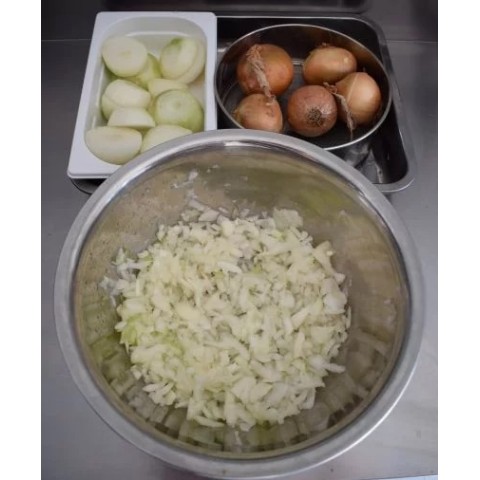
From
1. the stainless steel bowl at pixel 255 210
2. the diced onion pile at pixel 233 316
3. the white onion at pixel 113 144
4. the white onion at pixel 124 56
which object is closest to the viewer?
the stainless steel bowl at pixel 255 210

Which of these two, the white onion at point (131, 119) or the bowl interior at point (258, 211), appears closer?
the bowl interior at point (258, 211)

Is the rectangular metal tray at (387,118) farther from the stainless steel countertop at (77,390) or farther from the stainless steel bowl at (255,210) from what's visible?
the stainless steel bowl at (255,210)

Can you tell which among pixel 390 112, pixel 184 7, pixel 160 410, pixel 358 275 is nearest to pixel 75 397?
pixel 160 410

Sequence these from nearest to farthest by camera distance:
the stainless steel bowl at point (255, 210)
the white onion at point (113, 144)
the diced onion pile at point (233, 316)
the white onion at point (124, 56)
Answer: the stainless steel bowl at point (255, 210) → the diced onion pile at point (233, 316) → the white onion at point (113, 144) → the white onion at point (124, 56)

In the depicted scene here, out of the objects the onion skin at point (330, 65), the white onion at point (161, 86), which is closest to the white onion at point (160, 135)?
the white onion at point (161, 86)

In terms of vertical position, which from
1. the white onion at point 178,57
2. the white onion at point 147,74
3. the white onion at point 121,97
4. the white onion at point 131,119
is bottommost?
the white onion at point 131,119

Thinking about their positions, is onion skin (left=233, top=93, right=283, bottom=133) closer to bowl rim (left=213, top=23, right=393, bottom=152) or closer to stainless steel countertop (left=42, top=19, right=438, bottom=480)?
bowl rim (left=213, top=23, right=393, bottom=152)
